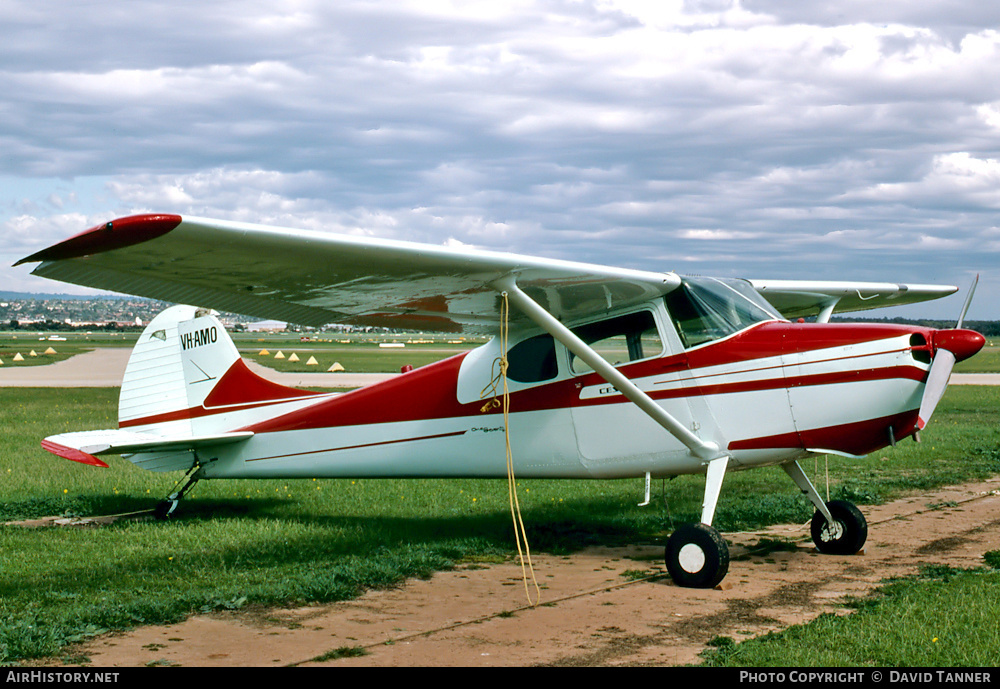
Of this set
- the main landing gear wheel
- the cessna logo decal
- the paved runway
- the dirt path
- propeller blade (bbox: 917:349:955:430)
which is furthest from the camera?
the paved runway

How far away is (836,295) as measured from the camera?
34.3 ft

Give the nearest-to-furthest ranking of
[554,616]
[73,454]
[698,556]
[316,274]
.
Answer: [554,616]
[316,274]
[698,556]
[73,454]

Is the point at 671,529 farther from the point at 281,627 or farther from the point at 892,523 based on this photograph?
the point at 281,627

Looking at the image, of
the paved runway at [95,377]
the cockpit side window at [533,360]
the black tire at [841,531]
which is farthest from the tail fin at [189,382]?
the paved runway at [95,377]

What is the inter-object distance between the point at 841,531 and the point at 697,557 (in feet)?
6.76

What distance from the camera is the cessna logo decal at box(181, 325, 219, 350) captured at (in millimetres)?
10562

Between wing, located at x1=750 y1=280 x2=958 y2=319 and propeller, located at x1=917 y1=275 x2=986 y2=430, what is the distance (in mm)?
2864

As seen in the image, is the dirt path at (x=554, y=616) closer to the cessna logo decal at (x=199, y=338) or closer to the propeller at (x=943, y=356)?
the propeller at (x=943, y=356)

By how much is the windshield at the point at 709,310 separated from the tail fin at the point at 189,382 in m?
4.60

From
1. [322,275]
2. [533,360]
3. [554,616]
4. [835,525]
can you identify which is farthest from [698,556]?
[322,275]

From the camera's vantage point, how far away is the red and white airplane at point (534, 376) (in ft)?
20.3

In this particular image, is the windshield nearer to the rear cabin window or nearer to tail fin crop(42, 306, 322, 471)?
the rear cabin window

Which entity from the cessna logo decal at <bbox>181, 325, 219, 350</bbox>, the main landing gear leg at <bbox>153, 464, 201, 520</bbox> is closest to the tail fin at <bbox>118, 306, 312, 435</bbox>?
the cessna logo decal at <bbox>181, 325, 219, 350</bbox>

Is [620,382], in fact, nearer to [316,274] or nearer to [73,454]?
[316,274]
